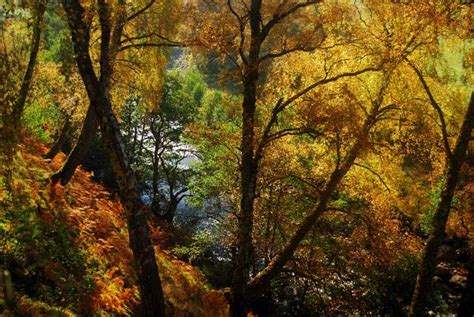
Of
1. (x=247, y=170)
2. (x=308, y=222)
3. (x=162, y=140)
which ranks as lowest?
(x=308, y=222)

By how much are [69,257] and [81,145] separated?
280cm

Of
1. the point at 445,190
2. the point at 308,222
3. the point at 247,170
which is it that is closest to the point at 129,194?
the point at 247,170

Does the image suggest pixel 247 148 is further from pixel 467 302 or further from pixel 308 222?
pixel 467 302

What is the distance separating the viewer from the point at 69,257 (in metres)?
8.30

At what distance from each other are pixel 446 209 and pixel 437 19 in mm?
4178

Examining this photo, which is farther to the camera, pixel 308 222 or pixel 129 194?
pixel 308 222

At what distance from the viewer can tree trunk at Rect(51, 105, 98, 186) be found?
32.8 feet

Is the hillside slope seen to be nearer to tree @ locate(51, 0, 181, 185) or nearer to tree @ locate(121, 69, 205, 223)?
tree @ locate(51, 0, 181, 185)

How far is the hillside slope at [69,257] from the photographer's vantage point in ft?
23.6

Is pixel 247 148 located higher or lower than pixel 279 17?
lower

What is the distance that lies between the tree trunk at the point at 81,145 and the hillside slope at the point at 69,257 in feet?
0.91

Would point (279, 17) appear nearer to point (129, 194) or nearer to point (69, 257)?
point (129, 194)

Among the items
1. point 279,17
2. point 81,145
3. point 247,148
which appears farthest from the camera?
point 81,145

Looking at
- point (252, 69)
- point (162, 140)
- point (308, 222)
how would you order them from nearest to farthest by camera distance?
1. point (252, 69)
2. point (308, 222)
3. point (162, 140)
